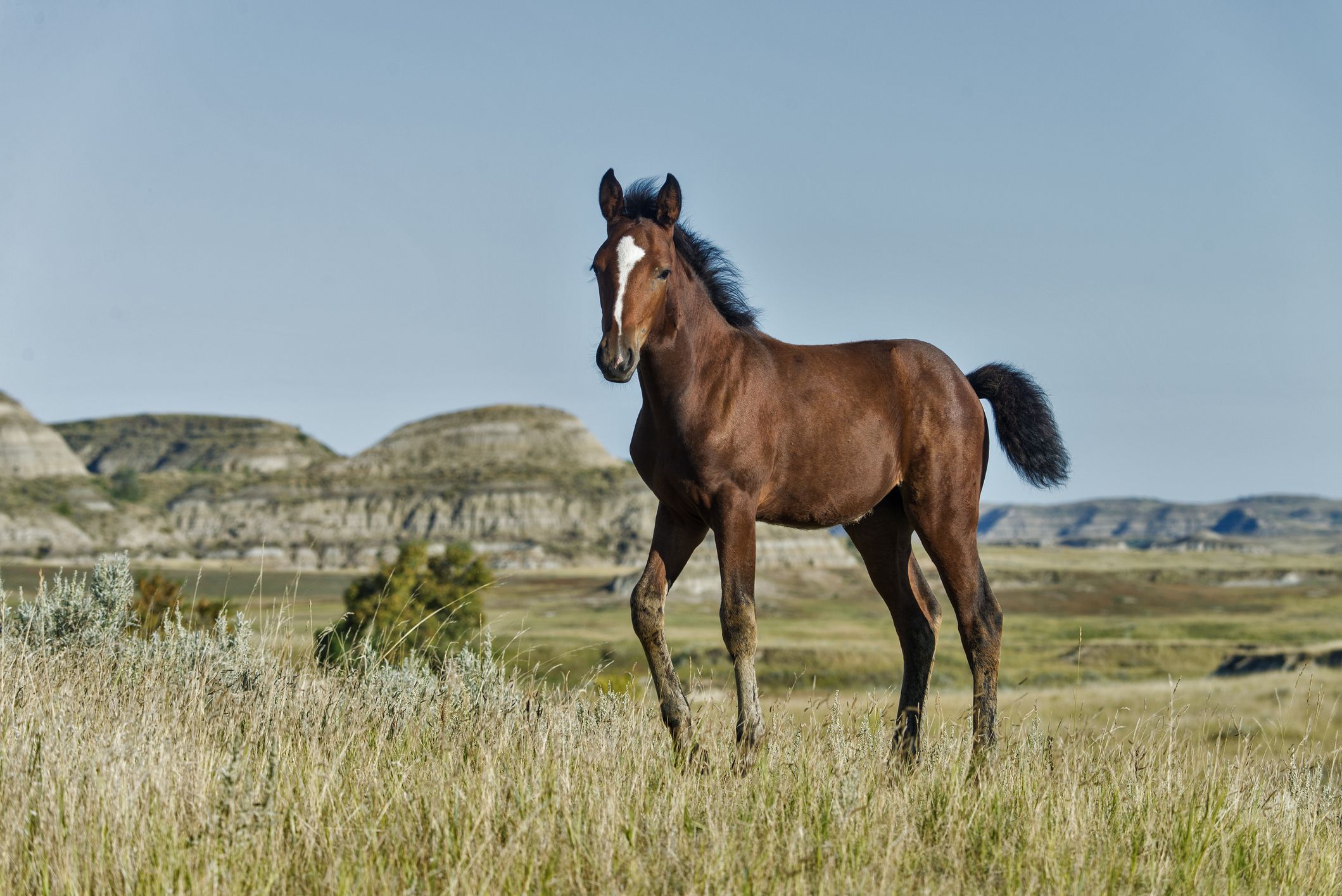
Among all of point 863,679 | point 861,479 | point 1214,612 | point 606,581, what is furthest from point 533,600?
point 861,479

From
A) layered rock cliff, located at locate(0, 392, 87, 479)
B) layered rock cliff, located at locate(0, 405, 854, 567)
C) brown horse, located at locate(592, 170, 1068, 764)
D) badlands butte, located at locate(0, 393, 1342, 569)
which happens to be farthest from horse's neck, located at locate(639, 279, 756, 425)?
layered rock cliff, located at locate(0, 392, 87, 479)

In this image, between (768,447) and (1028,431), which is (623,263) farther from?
(1028,431)

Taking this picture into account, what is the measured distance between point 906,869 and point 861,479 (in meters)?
2.80

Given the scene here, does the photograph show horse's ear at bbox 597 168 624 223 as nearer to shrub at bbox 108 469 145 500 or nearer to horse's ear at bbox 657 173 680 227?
horse's ear at bbox 657 173 680 227

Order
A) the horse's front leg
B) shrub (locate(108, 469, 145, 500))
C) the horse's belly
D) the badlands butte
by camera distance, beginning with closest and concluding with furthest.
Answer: the horse's front leg → the horse's belly → the badlands butte → shrub (locate(108, 469, 145, 500))

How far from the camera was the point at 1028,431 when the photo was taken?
26.9 ft

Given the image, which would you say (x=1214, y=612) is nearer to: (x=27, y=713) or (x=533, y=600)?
(x=533, y=600)

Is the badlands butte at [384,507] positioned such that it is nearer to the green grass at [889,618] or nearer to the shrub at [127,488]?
the shrub at [127,488]

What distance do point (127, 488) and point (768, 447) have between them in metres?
187

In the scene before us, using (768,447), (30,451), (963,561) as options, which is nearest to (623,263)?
(768,447)

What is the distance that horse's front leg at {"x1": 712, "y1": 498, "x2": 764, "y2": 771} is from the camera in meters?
6.05

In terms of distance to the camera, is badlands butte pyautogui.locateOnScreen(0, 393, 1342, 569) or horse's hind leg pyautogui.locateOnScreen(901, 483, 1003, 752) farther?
badlands butte pyautogui.locateOnScreen(0, 393, 1342, 569)

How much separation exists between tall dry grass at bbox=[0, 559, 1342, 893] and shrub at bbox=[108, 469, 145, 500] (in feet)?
579

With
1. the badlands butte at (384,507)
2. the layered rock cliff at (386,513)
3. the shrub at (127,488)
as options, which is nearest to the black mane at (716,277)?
the badlands butte at (384,507)
